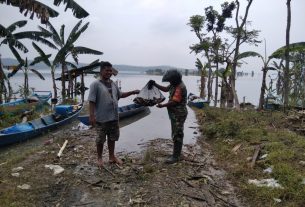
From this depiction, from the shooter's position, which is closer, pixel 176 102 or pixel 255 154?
pixel 176 102

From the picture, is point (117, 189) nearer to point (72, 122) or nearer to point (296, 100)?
point (72, 122)

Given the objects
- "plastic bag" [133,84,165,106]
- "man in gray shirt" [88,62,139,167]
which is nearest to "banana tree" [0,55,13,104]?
"plastic bag" [133,84,165,106]

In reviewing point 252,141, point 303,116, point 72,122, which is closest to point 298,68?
point 303,116

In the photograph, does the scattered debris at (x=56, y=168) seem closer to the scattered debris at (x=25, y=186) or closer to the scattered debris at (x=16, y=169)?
the scattered debris at (x=16, y=169)

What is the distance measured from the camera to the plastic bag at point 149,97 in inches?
285

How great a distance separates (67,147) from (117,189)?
11.6ft

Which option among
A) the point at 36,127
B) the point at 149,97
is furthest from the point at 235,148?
the point at 36,127

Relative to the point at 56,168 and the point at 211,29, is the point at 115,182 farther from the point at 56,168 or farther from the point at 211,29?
the point at 211,29

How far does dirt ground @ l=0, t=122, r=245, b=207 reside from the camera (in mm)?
5016

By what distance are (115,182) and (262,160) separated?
331 cm

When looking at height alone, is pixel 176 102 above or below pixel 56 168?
above

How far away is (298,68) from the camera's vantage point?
1877 centimetres

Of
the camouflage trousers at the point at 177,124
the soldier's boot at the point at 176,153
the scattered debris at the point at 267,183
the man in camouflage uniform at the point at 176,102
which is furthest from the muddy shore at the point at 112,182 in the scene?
the man in camouflage uniform at the point at 176,102

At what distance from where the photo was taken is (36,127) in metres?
12.6
